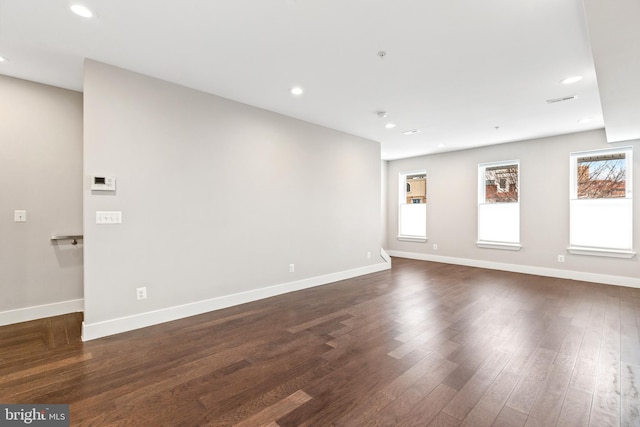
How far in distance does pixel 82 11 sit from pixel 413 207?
7352 mm

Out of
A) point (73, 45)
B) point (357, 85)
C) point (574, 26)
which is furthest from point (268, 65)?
point (574, 26)

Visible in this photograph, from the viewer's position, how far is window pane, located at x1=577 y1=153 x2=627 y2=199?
492cm

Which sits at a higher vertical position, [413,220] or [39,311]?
[413,220]

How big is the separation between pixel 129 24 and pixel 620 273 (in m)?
7.70

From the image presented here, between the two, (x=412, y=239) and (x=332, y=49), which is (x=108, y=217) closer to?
(x=332, y=49)

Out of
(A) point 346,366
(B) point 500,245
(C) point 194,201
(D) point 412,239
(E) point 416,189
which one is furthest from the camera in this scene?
(E) point 416,189

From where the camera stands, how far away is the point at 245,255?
154 inches

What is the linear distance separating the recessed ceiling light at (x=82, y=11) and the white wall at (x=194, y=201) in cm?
78

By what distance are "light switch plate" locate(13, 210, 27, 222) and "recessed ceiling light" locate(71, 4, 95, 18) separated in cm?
239

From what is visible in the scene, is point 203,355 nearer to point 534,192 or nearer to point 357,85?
point 357,85

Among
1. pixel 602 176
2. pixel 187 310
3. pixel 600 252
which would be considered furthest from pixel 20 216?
pixel 602 176

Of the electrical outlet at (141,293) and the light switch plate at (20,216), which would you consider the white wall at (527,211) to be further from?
the light switch plate at (20,216)

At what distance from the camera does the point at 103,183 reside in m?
2.83

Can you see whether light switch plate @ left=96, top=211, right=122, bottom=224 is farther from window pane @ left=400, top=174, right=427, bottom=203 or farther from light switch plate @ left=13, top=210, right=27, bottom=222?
window pane @ left=400, top=174, right=427, bottom=203
